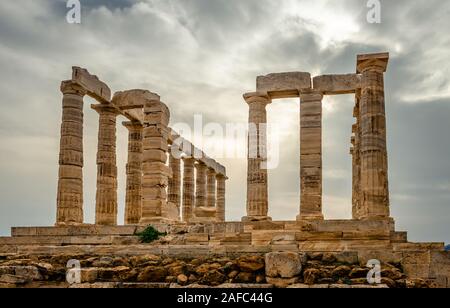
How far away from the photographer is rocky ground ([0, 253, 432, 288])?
13.0 metres

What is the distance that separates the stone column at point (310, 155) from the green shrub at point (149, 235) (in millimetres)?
6401

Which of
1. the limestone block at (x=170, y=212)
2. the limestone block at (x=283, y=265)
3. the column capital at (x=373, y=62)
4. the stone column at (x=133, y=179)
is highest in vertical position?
the column capital at (x=373, y=62)

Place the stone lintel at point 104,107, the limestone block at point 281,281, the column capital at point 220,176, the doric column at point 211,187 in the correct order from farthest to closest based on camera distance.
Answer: the column capital at point 220,176, the doric column at point 211,187, the stone lintel at point 104,107, the limestone block at point 281,281

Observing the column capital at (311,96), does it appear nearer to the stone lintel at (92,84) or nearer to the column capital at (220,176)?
the stone lintel at (92,84)

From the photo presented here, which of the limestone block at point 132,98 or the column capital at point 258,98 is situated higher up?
the limestone block at point 132,98

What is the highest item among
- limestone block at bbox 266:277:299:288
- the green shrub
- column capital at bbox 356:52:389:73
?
column capital at bbox 356:52:389:73

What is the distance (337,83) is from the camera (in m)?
24.7

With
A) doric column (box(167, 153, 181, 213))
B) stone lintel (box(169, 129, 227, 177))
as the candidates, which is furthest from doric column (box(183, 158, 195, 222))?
doric column (box(167, 153, 181, 213))

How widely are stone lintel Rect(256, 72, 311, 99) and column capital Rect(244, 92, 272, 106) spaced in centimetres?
20

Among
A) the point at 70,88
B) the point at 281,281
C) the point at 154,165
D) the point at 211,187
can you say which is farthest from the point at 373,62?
the point at 211,187

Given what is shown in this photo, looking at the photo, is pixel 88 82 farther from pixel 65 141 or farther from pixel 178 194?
pixel 178 194

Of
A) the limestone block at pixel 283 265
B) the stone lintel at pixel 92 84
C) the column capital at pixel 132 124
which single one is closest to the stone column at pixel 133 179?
the column capital at pixel 132 124

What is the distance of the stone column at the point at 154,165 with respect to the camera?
1011 inches

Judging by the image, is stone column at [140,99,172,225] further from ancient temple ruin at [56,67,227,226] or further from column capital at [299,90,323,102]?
column capital at [299,90,323,102]
